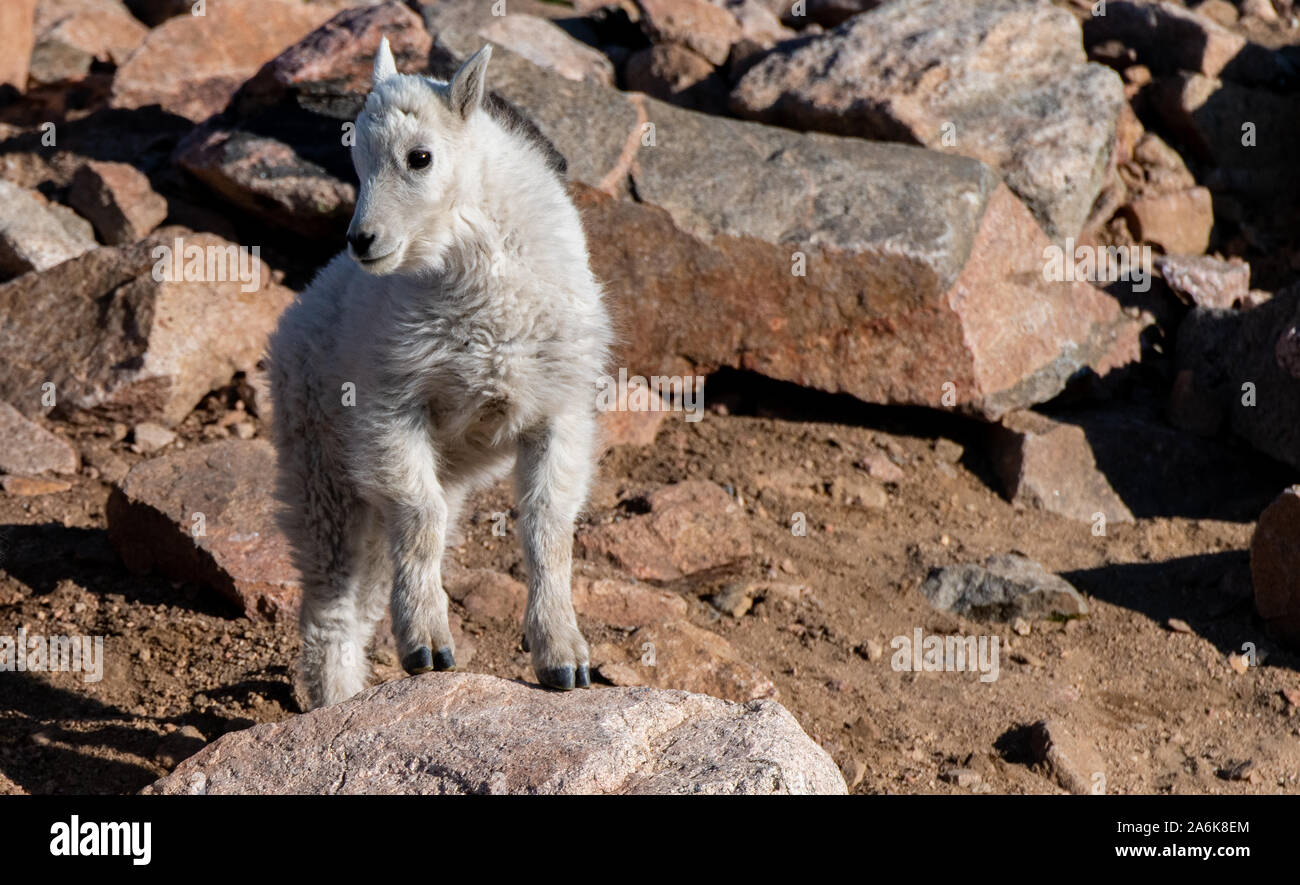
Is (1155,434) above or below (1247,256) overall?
below

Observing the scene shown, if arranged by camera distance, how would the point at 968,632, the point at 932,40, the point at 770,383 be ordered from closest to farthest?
the point at 968,632, the point at 770,383, the point at 932,40

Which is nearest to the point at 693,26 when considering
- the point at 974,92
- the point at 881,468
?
the point at 974,92

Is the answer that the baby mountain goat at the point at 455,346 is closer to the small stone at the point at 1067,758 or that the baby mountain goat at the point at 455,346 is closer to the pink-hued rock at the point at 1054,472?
the small stone at the point at 1067,758

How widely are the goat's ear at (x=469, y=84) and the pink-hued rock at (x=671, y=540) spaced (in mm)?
2979

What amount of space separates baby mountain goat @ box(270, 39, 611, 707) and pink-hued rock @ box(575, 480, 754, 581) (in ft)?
6.25

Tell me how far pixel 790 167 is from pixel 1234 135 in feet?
14.7

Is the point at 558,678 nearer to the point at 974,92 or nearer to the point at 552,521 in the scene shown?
the point at 552,521

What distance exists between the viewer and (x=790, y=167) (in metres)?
9.09

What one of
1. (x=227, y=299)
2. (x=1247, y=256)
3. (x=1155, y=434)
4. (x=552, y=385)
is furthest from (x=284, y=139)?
(x=1247, y=256)

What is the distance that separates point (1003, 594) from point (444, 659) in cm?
358

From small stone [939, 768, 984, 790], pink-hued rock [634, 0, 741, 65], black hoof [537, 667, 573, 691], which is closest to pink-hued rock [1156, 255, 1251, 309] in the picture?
pink-hued rock [634, 0, 741, 65]

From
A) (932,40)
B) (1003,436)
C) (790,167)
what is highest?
(932,40)

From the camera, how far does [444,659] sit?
16.5ft

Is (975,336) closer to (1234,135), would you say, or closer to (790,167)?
(790,167)
